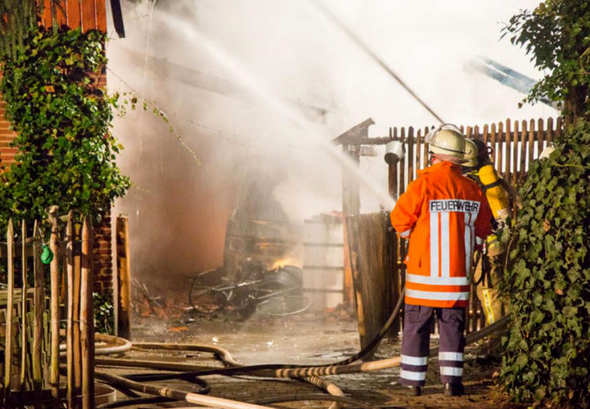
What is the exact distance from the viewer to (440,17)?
21734 mm

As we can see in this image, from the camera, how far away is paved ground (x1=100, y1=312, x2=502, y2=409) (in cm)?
617

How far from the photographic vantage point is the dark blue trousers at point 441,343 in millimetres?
6035

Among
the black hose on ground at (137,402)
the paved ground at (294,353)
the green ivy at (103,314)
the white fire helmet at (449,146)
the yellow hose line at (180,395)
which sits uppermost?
the white fire helmet at (449,146)

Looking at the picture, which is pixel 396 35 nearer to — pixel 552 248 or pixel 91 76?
pixel 91 76

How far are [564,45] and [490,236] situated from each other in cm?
395

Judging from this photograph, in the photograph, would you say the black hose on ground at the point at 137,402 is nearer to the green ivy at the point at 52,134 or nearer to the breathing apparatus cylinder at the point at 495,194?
the breathing apparatus cylinder at the point at 495,194

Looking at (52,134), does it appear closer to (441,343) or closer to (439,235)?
(439,235)

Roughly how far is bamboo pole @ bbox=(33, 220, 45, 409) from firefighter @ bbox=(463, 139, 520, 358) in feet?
11.8

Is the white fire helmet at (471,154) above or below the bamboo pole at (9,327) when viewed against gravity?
above

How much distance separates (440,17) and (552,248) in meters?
17.4

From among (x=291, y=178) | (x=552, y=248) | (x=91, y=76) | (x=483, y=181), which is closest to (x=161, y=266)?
(x=291, y=178)

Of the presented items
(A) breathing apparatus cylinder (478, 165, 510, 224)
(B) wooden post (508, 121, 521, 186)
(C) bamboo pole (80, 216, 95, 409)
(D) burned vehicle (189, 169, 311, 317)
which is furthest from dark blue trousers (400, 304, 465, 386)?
(D) burned vehicle (189, 169, 311, 317)

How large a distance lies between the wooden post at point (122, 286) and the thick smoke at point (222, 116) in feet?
15.7

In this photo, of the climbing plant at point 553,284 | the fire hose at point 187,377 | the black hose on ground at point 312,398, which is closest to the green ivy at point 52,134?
the fire hose at point 187,377
